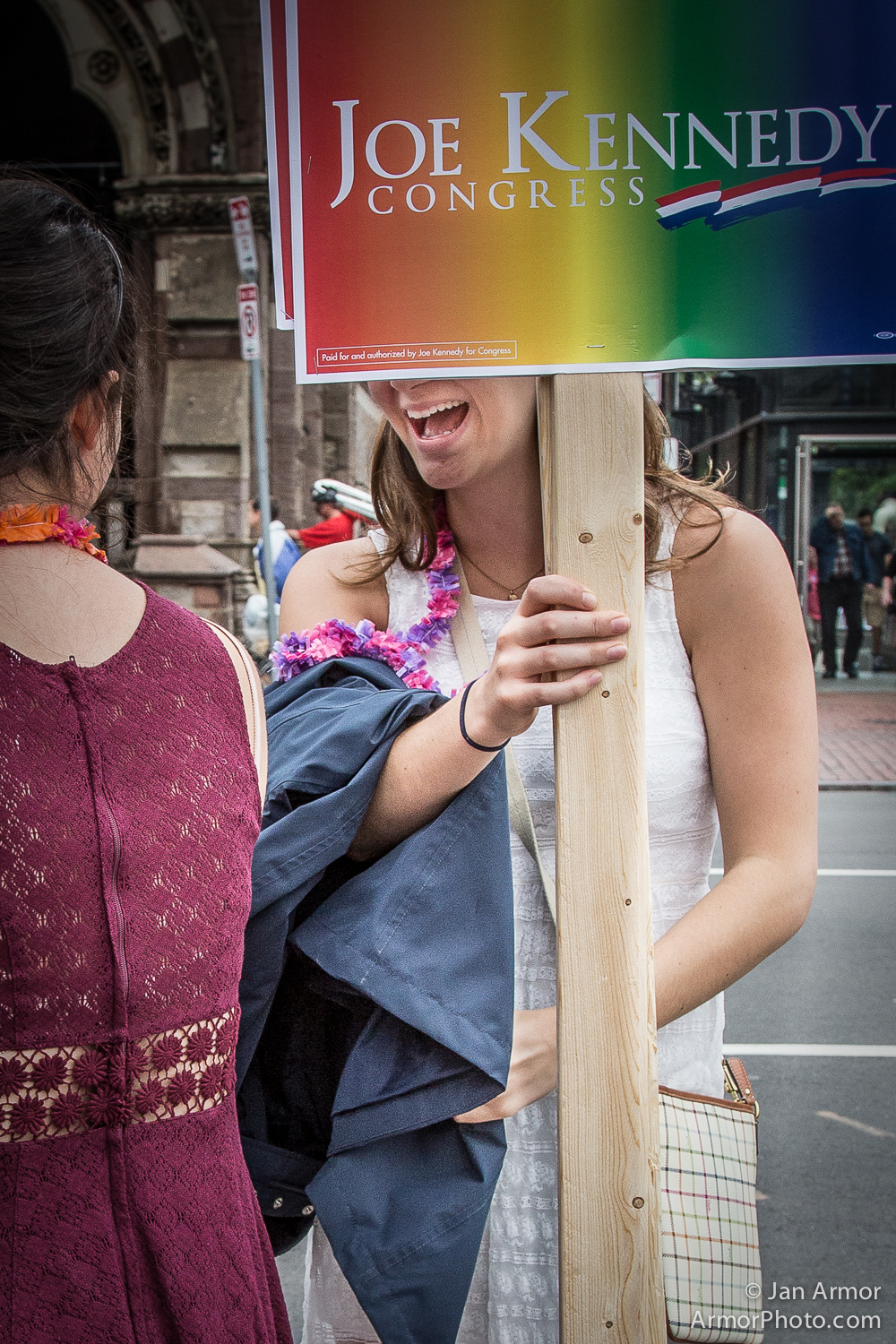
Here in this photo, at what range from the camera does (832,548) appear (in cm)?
1434

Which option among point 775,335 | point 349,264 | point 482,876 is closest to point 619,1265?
point 482,876

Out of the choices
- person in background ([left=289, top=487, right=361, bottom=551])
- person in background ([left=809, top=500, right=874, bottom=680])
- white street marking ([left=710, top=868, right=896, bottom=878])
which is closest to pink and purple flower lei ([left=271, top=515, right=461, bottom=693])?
white street marking ([left=710, top=868, right=896, bottom=878])

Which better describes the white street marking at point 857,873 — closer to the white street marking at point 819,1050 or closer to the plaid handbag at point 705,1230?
the white street marking at point 819,1050

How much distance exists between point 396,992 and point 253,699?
1.31 feet

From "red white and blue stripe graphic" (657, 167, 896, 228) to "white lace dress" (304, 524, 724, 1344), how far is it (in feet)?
1.66

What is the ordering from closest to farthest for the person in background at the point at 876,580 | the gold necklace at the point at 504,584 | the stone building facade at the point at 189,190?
the gold necklace at the point at 504,584 < the stone building facade at the point at 189,190 < the person in background at the point at 876,580

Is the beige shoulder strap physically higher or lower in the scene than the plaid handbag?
higher

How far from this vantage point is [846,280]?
1.25 meters

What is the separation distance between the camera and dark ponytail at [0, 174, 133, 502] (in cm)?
109

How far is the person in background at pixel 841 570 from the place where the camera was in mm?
14320

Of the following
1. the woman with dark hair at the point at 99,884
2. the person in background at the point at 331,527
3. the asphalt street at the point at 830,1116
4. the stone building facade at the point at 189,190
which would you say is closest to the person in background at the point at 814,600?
the stone building facade at the point at 189,190

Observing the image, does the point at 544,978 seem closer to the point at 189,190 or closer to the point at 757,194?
the point at 757,194

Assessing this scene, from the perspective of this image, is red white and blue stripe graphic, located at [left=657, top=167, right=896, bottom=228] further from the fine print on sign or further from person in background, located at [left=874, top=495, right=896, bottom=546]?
person in background, located at [left=874, top=495, right=896, bottom=546]

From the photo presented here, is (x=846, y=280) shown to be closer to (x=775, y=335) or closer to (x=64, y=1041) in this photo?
(x=775, y=335)
